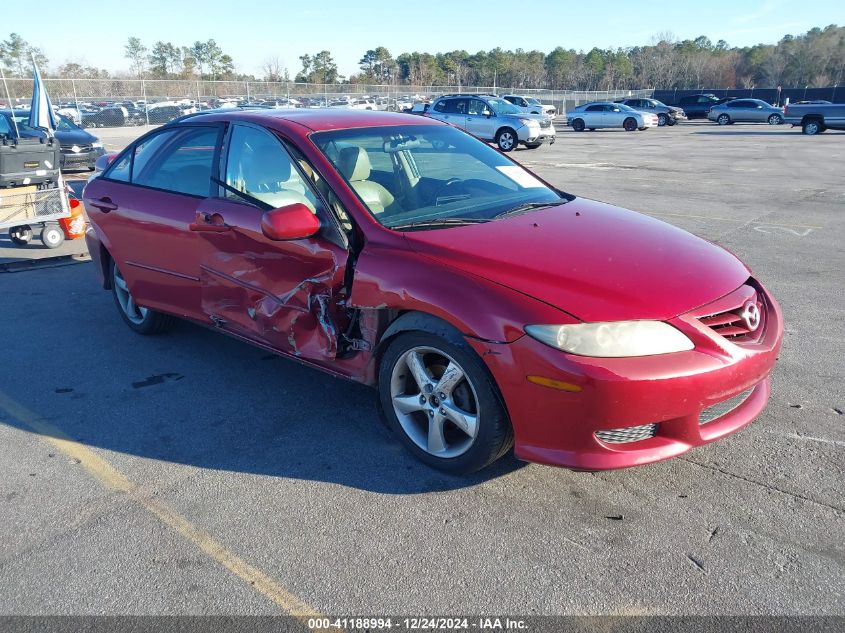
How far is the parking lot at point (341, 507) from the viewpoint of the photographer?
263 cm

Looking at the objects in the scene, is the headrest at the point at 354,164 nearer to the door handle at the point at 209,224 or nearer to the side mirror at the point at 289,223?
the side mirror at the point at 289,223

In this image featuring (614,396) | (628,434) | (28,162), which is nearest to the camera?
(614,396)

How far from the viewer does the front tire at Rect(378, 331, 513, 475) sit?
3137 millimetres

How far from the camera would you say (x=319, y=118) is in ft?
14.4

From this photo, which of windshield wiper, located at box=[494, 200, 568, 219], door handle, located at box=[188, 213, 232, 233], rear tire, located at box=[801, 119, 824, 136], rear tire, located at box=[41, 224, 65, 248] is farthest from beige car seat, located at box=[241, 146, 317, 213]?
rear tire, located at box=[801, 119, 824, 136]

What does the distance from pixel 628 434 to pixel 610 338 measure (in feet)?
1.43

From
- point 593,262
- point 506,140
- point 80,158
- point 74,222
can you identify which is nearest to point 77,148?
point 80,158

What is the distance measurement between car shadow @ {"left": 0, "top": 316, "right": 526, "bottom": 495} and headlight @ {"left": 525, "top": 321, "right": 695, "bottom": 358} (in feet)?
2.91

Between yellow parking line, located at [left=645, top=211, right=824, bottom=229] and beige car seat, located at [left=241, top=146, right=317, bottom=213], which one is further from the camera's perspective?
yellow parking line, located at [left=645, top=211, right=824, bottom=229]

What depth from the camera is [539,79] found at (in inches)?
4129

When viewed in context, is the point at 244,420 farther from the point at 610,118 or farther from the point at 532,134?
the point at 610,118

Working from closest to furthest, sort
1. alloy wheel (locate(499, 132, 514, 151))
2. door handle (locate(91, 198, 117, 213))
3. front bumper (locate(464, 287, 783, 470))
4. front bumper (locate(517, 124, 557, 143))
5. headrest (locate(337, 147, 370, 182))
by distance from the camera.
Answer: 1. front bumper (locate(464, 287, 783, 470))
2. headrest (locate(337, 147, 370, 182))
3. door handle (locate(91, 198, 117, 213))
4. front bumper (locate(517, 124, 557, 143))
5. alloy wheel (locate(499, 132, 514, 151))

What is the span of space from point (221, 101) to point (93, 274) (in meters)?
34.5

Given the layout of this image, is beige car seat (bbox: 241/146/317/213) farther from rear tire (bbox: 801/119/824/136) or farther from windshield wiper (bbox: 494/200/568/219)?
rear tire (bbox: 801/119/824/136)
